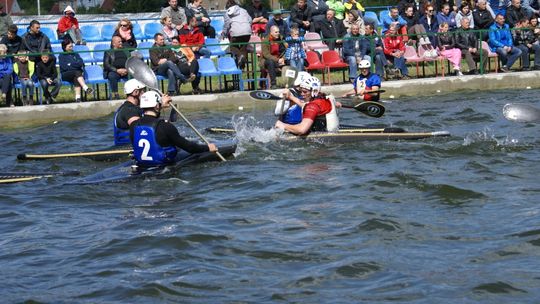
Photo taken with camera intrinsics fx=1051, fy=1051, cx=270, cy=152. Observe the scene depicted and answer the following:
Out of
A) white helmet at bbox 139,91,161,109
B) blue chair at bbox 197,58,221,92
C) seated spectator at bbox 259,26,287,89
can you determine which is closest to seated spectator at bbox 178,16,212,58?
blue chair at bbox 197,58,221,92

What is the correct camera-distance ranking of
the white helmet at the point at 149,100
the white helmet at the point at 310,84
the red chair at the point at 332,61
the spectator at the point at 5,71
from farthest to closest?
the red chair at the point at 332,61, the spectator at the point at 5,71, the white helmet at the point at 310,84, the white helmet at the point at 149,100

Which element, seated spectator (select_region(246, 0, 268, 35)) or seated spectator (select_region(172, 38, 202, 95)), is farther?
seated spectator (select_region(246, 0, 268, 35))

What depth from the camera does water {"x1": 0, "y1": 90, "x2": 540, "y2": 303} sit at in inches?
384

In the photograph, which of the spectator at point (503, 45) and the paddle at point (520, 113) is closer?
the paddle at point (520, 113)

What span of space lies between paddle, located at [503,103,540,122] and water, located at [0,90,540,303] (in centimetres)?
73

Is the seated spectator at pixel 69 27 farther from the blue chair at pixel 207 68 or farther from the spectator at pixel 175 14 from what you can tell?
the blue chair at pixel 207 68

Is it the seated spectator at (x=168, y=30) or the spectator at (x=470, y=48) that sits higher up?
the seated spectator at (x=168, y=30)

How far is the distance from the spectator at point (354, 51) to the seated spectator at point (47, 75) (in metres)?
6.70

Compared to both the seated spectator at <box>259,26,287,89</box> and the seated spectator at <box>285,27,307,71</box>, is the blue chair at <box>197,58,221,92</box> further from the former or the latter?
the seated spectator at <box>285,27,307,71</box>

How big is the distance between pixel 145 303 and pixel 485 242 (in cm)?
371

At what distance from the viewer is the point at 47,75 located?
2177 cm

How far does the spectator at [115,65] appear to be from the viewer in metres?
22.2

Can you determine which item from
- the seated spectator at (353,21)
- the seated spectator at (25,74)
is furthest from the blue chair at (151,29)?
the seated spectator at (25,74)

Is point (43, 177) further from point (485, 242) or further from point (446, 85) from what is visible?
point (446, 85)
